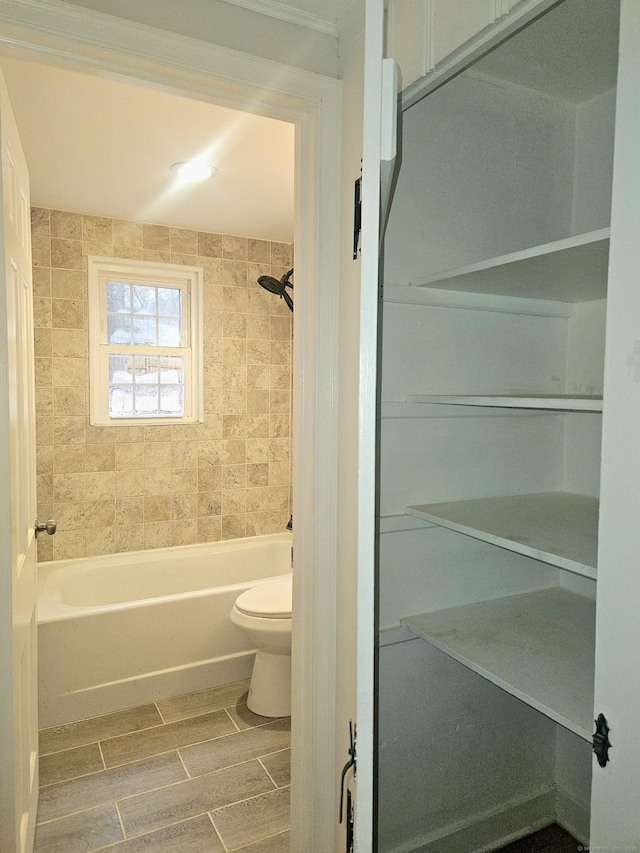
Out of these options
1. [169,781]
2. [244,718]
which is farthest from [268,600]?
[169,781]

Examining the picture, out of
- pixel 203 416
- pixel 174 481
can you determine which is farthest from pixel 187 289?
pixel 174 481

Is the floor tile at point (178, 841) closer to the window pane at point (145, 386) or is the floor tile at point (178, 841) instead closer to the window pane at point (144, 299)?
the window pane at point (145, 386)

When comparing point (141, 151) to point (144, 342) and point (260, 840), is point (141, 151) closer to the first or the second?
point (144, 342)

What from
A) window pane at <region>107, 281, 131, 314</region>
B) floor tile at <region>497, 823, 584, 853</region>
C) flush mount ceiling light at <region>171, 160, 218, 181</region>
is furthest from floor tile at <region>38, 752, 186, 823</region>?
flush mount ceiling light at <region>171, 160, 218, 181</region>

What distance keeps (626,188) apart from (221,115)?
173cm

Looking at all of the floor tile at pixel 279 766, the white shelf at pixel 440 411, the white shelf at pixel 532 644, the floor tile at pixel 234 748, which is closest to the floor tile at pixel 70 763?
the floor tile at pixel 234 748

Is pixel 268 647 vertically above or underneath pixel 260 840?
above

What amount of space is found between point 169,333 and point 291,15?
246 centimetres

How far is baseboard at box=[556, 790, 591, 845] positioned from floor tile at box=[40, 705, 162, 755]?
1.80m

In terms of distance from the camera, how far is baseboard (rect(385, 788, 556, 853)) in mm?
1428

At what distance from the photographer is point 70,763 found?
2.32 metres

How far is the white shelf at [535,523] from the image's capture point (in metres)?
1.02

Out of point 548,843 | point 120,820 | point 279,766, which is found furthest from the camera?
point 279,766

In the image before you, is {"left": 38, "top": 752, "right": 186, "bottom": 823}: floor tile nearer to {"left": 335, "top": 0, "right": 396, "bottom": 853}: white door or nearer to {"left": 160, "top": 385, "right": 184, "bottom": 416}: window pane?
{"left": 335, "top": 0, "right": 396, "bottom": 853}: white door
